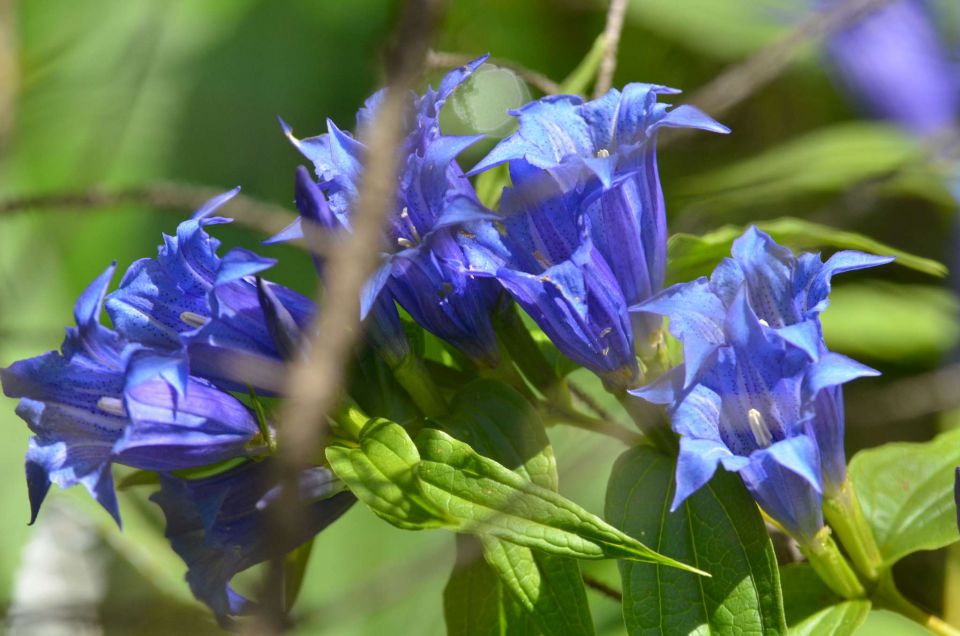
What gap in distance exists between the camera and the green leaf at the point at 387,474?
0.63 m

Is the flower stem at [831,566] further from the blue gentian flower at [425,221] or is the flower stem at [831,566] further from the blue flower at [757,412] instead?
the blue gentian flower at [425,221]

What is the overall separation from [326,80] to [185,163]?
0.89 ft

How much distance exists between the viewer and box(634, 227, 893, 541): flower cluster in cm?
62

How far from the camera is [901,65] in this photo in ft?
5.49

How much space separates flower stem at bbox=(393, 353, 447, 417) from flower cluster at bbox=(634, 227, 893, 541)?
0.17 m

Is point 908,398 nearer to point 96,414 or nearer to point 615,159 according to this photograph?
point 615,159

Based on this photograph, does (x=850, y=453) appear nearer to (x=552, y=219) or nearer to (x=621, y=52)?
(x=621, y=52)

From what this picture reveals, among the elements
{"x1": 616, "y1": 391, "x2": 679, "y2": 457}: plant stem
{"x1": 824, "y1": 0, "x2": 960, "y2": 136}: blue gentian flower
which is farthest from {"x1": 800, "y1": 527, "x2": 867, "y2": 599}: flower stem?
{"x1": 824, "y1": 0, "x2": 960, "y2": 136}: blue gentian flower

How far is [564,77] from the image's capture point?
172 cm

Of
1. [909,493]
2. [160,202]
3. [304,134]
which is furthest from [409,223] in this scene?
[304,134]

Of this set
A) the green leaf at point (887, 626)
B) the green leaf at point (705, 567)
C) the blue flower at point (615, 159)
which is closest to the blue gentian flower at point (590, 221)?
the blue flower at point (615, 159)

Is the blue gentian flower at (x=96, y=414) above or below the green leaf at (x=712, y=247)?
below

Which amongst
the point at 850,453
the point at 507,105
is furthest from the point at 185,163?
the point at 850,453

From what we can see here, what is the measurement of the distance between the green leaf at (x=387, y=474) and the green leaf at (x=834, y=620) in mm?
307
